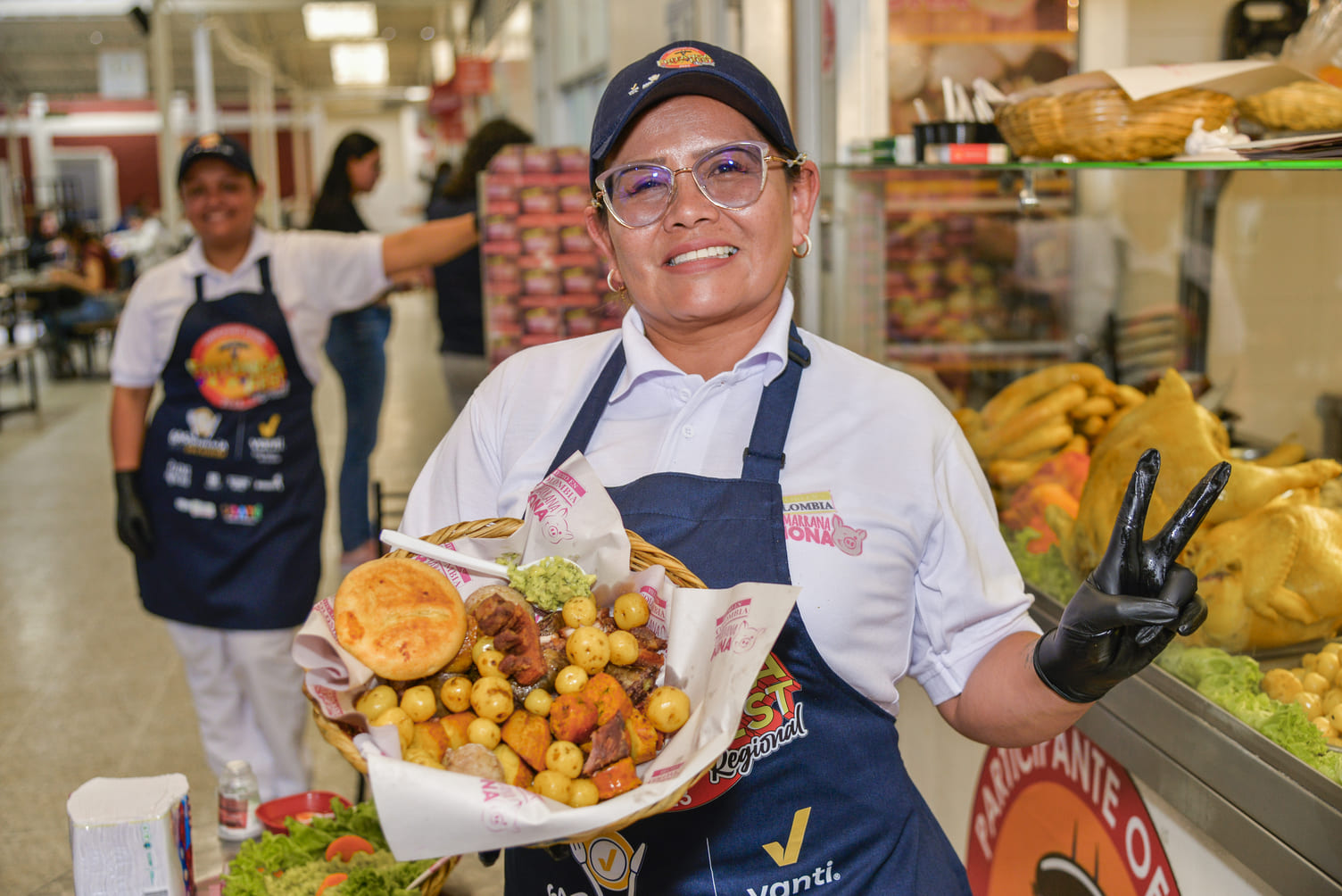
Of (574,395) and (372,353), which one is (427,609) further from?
(372,353)

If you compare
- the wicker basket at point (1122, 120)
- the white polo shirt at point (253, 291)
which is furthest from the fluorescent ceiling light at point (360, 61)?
the wicker basket at point (1122, 120)

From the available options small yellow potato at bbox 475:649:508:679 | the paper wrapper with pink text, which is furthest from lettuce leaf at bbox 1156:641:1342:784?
small yellow potato at bbox 475:649:508:679

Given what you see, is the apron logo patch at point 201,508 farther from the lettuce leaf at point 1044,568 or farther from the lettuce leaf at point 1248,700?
the lettuce leaf at point 1248,700

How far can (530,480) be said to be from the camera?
1617mm

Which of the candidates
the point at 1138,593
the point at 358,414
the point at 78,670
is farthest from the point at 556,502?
the point at 358,414

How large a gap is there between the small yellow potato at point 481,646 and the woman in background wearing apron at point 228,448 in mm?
2205

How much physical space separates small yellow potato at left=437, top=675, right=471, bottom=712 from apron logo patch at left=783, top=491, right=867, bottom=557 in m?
0.44

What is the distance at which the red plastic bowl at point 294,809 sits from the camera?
6.79 ft

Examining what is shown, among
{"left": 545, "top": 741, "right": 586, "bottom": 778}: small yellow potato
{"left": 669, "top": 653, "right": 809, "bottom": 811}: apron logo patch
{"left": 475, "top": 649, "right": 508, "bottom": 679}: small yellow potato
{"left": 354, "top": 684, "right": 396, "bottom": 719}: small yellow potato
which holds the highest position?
{"left": 475, "top": 649, "right": 508, "bottom": 679}: small yellow potato

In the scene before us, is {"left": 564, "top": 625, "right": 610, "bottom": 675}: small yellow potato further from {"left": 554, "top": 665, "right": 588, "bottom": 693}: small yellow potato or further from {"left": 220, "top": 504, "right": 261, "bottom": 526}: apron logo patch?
{"left": 220, "top": 504, "right": 261, "bottom": 526}: apron logo patch

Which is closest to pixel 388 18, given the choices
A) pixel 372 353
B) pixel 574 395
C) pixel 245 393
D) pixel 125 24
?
pixel 125 24

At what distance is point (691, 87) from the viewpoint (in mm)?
1500

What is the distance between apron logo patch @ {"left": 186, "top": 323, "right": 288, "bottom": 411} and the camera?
3.26 metres

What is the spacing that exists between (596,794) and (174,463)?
8.43ft
